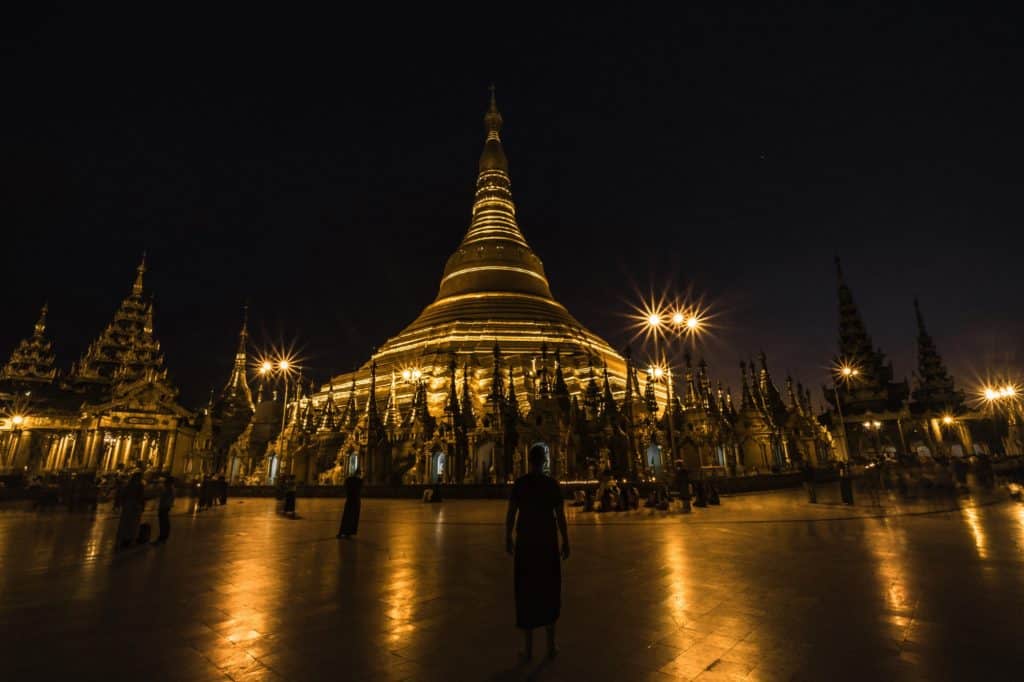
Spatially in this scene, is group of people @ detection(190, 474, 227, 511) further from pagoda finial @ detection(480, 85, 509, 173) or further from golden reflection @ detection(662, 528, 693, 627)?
pagoda finial @ detection(480, 85, 509, 173)

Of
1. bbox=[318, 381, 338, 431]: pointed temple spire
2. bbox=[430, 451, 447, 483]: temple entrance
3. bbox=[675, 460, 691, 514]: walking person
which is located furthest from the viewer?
bbox=[318, 381, 338, 431]: pointed temple spire

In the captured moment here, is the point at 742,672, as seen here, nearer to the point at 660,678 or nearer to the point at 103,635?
the point at 660,678

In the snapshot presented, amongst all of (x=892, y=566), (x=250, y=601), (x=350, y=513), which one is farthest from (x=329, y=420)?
(x=892, y=566)

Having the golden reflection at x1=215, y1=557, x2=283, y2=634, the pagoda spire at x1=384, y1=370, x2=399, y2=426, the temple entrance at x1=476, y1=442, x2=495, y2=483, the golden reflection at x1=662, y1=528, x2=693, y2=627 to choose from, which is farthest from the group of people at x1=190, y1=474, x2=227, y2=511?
the golden reflection at x1=662, y1=528, x2=693, y2=627

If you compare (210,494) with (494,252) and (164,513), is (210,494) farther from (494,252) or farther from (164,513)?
(494,252)

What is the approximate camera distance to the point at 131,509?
1084 cm

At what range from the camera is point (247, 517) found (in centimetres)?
1694

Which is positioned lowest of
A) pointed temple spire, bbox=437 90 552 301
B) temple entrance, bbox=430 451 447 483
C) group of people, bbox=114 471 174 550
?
A: group of people, bbox=114 471 174 550

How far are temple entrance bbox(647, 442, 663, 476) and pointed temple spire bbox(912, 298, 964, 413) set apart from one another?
4242 cm

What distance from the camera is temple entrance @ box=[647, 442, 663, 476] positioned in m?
27.9

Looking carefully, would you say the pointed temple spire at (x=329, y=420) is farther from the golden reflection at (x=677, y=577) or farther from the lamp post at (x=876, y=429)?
the lamp post at (x=876, y=429)

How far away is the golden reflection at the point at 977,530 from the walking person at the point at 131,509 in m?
15.9

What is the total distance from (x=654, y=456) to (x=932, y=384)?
51.0 meters

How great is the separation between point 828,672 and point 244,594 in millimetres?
6530
